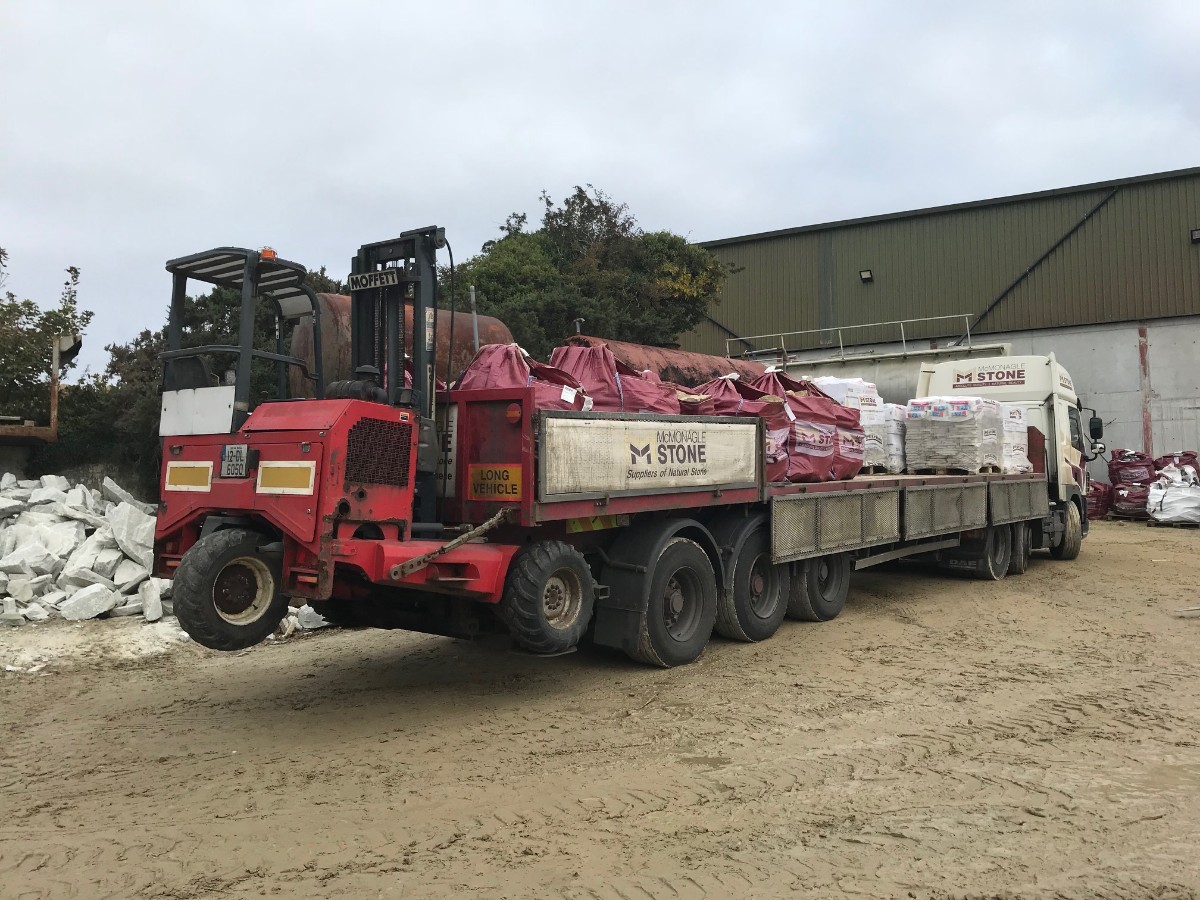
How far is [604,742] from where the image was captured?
5.16 meters

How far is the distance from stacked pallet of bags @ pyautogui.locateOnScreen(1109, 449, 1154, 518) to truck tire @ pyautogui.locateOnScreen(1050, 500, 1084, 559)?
9414 millimetres

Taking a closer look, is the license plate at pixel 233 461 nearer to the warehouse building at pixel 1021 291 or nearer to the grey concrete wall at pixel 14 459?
the grey concrete wall at pixel 14 459

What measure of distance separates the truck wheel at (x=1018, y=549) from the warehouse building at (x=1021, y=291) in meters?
11.9

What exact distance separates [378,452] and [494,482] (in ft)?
2.60

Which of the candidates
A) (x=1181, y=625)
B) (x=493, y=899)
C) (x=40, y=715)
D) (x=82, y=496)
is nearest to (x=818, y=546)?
(x=1181, y=625)

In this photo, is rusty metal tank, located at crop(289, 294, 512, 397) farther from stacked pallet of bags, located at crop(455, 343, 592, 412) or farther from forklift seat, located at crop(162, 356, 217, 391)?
forklift seat, located at crop(162, 356, 217, 391)

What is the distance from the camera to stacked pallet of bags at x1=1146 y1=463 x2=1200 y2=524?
2064 cm

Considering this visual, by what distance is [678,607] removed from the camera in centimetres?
693

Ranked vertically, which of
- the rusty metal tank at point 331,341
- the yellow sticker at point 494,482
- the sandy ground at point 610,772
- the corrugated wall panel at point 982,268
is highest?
the corrugated wall panel at point 982,268

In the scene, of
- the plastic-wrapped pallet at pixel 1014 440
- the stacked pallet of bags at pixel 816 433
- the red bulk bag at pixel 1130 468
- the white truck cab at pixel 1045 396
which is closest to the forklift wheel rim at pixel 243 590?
the stacked pallet of bags at pixel 816 433

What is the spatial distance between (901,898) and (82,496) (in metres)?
11.6

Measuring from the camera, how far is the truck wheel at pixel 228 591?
4828 mm

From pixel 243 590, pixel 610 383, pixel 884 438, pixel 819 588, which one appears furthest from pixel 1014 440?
pixel 243 590

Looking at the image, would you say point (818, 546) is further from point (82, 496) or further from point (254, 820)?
point (82, 496)
